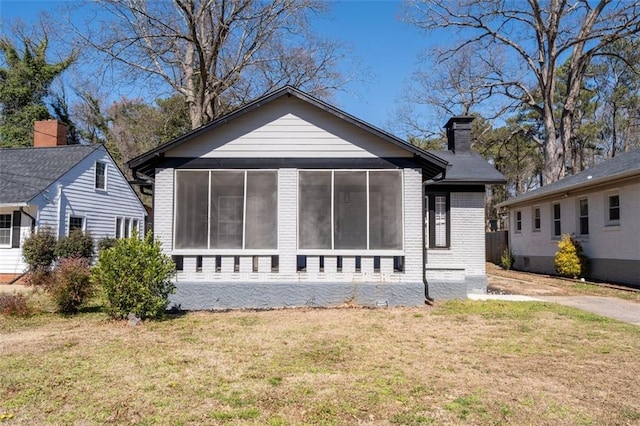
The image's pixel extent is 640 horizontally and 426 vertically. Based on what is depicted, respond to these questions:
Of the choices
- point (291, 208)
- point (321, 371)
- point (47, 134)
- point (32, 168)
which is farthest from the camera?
point (47, 134)

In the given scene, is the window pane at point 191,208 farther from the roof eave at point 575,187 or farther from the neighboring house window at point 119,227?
the neighboring house window at point 119,227

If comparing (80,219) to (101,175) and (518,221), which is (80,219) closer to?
(101,175)

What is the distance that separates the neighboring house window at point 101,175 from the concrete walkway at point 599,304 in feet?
55.2

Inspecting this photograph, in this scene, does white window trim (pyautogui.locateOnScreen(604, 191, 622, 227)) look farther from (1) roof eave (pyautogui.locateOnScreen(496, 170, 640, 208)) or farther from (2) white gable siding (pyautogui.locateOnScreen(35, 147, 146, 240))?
(2) white gable siding (pyautogui.locateOnScreen(35, 147, 146, 240))

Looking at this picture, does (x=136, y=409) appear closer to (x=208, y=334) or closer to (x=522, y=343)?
(x=208, y=334)

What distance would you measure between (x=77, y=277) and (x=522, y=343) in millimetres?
8033

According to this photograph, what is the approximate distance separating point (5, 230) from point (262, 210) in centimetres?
1258

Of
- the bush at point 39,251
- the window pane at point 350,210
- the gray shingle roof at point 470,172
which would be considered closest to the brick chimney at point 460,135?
the gray shingle roof at point 470,172

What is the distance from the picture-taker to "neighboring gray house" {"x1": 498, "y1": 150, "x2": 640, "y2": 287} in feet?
42.8

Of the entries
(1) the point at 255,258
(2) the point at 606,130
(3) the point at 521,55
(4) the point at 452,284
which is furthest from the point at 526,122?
(1) the point at 255,258

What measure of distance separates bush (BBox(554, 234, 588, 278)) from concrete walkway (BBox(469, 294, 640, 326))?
4.18 meters

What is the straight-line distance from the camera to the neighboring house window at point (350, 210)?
30.5 feet

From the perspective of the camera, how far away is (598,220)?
48.2 ft

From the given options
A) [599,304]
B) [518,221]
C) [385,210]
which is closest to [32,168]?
[385,210]
